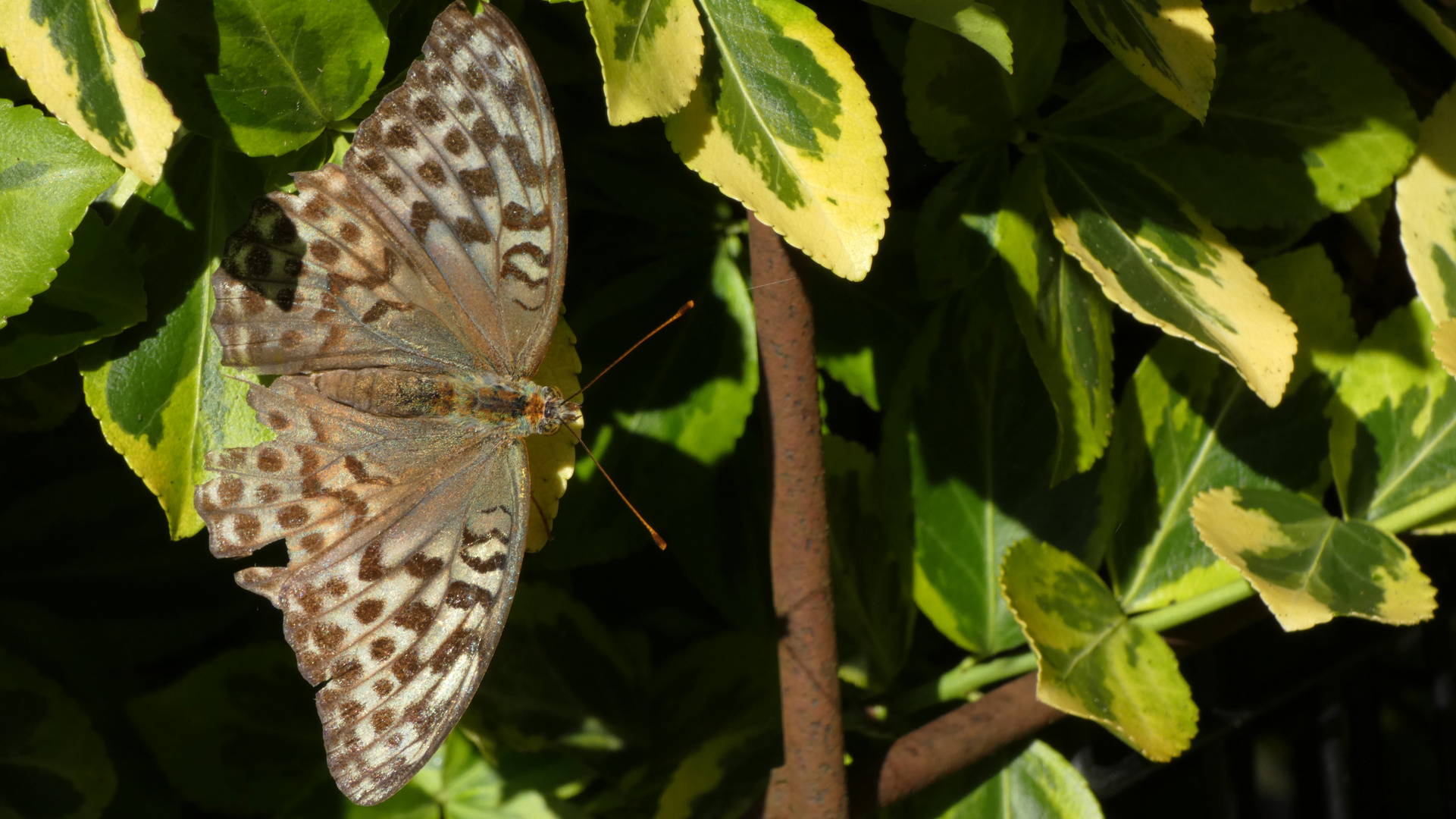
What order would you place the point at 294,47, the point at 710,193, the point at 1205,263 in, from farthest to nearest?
the point at 710,193, the point at 1205,263, the point at 294,47

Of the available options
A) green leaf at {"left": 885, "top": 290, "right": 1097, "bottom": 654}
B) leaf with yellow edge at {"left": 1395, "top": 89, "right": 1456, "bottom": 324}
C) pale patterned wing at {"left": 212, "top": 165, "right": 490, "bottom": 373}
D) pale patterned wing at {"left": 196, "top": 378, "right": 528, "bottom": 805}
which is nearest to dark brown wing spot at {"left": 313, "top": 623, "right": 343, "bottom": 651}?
pale patterned wing at {"left": 196, "top": 378, "right": 528, "bottom": 805}

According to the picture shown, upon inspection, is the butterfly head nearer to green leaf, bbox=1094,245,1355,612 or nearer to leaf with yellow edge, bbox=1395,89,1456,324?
green leaf, bbox=1094,245,1355,612

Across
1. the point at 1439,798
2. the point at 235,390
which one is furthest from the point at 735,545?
the point at 1439,798

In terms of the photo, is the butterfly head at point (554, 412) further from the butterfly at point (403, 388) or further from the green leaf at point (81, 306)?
the green leaf at point (81, 306)

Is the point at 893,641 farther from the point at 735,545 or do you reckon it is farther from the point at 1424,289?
the point at 1424,289

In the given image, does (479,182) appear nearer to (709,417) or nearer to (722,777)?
(709,417)

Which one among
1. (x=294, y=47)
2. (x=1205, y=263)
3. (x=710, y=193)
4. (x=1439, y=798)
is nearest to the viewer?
(x=294, y=47)

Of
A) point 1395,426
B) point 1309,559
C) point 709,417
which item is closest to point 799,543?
point 709,417
